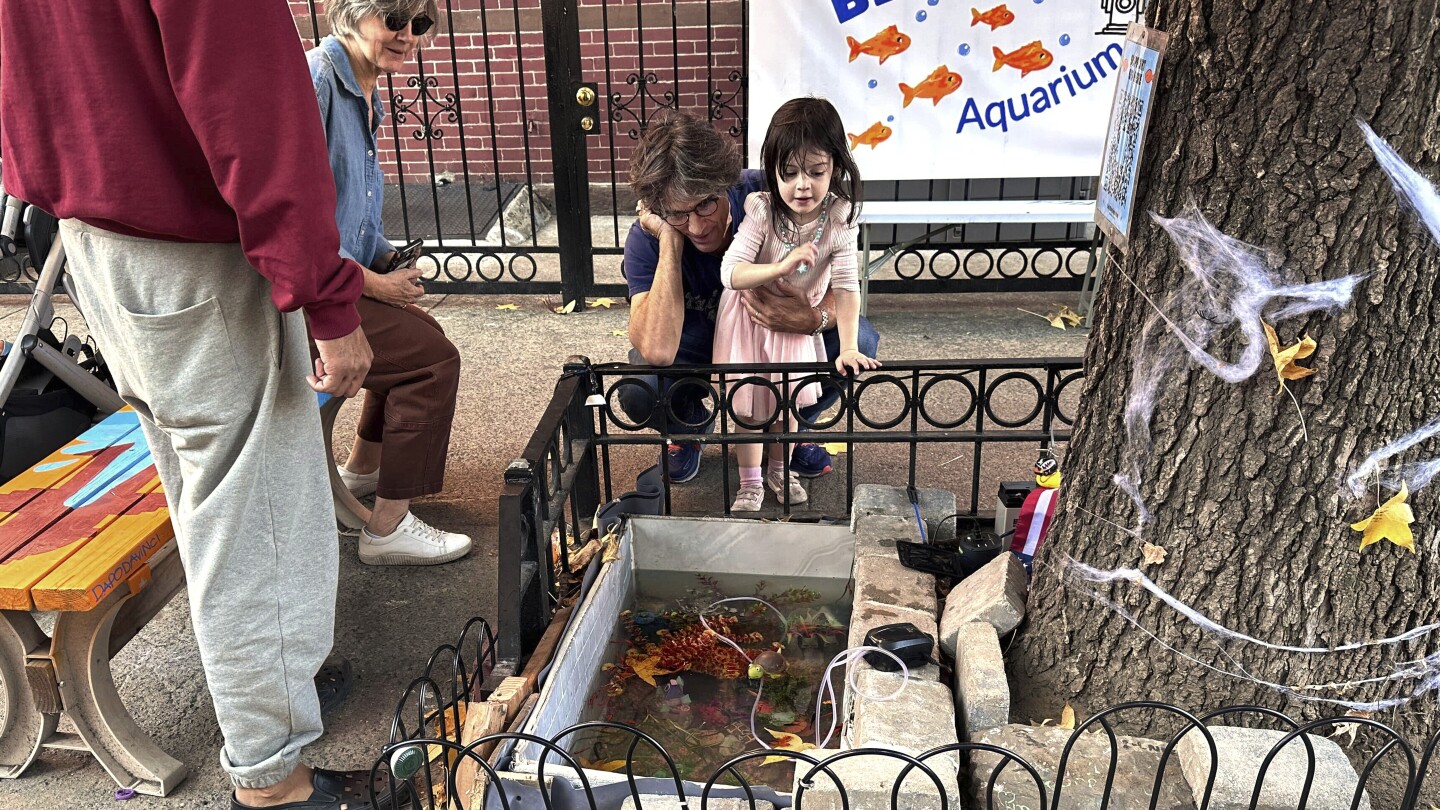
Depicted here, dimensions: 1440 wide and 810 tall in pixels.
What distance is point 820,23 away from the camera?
5207 mm

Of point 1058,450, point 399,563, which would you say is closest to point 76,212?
point 399,563

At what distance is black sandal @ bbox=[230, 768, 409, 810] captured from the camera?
94.7 inches

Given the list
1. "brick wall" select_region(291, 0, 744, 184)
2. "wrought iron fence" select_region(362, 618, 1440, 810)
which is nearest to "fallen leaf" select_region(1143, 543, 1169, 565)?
"wrought iron fence" select_region(362, 618, 1440, 810)

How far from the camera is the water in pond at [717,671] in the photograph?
2529 millimetres

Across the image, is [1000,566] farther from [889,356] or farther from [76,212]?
[889,356]

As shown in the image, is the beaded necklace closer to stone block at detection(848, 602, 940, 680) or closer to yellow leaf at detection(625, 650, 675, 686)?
stone block at detection(848, 602, 940, 680)

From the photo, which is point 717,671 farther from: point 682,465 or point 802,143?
point 802,143

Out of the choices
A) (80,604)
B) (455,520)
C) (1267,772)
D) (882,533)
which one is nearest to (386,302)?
(455,520)

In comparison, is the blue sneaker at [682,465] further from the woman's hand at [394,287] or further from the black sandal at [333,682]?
the black sandal at [333,682]

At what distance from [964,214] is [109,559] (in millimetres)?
4117

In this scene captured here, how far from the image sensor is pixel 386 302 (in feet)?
10.4

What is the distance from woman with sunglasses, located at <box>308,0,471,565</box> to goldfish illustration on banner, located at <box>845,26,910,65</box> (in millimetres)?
2691

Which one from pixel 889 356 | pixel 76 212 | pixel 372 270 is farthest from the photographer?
pixel 889 356

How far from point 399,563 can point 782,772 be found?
1.65 m
